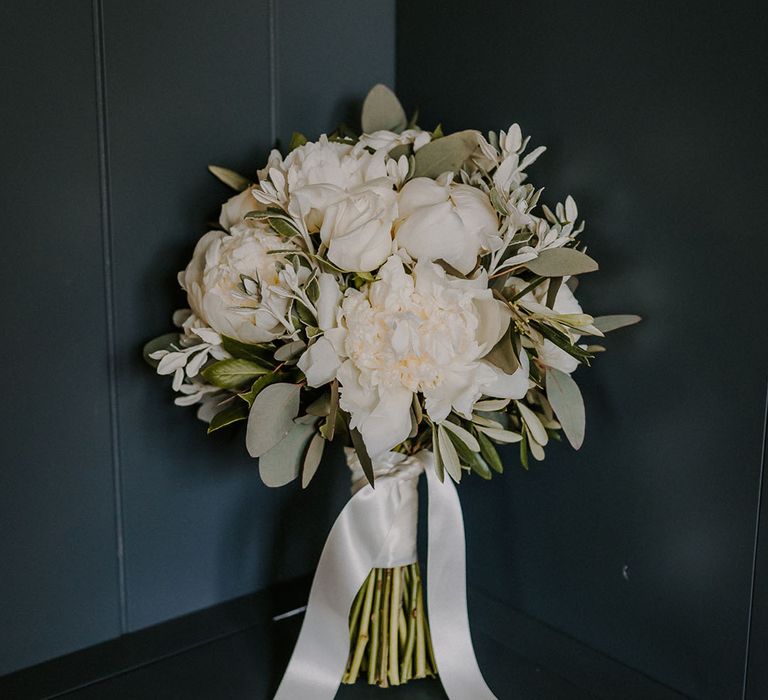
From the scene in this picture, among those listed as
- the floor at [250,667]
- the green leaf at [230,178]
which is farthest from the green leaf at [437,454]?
the green leaf at [230,178]

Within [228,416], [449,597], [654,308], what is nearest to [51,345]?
[228,416]

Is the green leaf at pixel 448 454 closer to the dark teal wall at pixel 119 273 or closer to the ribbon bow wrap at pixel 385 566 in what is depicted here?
the ribbon bow wrap at pixel 385 566

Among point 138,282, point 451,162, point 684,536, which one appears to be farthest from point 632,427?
point 138,282

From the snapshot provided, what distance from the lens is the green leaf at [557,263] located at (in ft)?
2.86

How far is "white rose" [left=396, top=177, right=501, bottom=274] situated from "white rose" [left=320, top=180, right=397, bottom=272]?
0.02 meters

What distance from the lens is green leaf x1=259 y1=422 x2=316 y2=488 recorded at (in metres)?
0.91

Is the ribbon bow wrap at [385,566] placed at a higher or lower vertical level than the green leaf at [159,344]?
lower

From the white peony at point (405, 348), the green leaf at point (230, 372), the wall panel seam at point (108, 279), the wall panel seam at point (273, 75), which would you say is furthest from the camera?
the wall panel seam at point (273, 75)

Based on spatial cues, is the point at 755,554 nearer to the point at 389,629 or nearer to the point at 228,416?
the point at 389,629

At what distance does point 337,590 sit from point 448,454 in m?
0.23

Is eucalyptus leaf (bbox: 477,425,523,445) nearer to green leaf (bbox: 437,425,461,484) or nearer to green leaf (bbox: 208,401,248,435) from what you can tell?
green leaf (bbox: 437,425,461,484)

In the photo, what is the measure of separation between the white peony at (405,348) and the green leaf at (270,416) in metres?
0.07

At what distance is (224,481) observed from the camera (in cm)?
119

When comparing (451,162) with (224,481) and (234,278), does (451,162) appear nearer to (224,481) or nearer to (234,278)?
(234,278)
